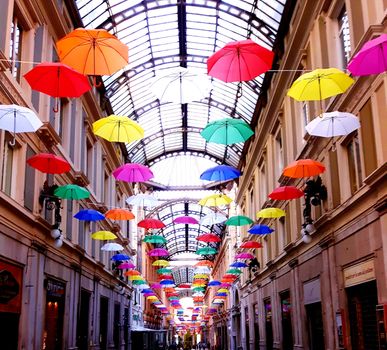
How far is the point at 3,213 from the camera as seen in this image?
13266 millimetres

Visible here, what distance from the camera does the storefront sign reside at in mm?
12594

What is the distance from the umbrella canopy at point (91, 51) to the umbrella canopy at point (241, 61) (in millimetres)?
1892

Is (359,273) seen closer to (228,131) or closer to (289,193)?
(289,193)

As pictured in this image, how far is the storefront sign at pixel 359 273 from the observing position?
12.6 metres

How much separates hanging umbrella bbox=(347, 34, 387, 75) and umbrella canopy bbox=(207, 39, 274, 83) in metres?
2.18

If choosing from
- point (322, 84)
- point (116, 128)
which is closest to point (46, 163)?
point (116, 128)

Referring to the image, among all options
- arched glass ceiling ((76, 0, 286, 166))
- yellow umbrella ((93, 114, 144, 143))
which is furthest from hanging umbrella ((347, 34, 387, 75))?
arched glass ceiling ((76, 0, 286, 166))

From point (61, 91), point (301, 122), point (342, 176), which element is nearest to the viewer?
point (61, 91)

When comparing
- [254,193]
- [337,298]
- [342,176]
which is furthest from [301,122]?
[254,193]

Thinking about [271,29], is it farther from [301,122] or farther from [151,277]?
[151,277]

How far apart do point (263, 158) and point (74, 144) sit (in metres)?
11.4

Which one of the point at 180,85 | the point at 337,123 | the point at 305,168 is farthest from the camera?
the point at 305,168

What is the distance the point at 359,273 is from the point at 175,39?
2034 centimetres

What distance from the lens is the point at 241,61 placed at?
35.6 ft
